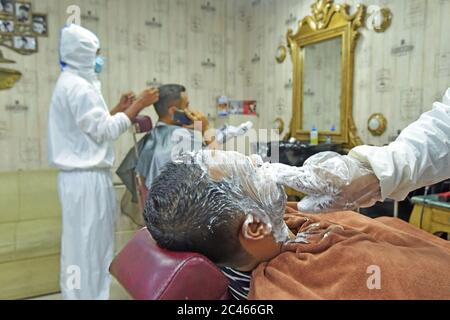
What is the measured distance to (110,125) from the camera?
2.00m

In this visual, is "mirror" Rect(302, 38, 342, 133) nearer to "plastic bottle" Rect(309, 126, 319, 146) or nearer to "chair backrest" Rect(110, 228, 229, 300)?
"plastic bottle" Rect(309, 126, 319, 146)

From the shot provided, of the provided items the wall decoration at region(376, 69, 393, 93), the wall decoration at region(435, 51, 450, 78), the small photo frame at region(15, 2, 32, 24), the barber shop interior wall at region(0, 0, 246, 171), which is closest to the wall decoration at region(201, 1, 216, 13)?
the barber shop interior wall at region(0, 0, 246, 171)

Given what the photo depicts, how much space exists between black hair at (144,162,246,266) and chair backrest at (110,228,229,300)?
0.05 meters

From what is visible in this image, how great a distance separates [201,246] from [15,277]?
2.08 metres

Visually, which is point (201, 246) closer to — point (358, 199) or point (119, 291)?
point (358, 199)

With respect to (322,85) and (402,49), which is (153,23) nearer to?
(322,85)

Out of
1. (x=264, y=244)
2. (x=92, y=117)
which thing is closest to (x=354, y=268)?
(x=264, y=244)

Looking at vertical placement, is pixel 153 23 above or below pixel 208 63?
above

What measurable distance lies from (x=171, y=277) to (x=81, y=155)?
1566 mm

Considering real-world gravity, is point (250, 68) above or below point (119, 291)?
above

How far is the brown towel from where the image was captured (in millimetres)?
735

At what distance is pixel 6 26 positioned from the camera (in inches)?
113

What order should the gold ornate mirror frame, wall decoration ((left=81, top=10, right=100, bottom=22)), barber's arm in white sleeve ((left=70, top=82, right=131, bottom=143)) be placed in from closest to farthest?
barber's arm in white sleeve ((left=70, top=82, right=131, bottom=143)), the gold ornate mirror frame, wall decoration ((left=81, top=10, right=100, bottom=22))

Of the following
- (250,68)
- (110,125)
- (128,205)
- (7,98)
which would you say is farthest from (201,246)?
(250,68)
